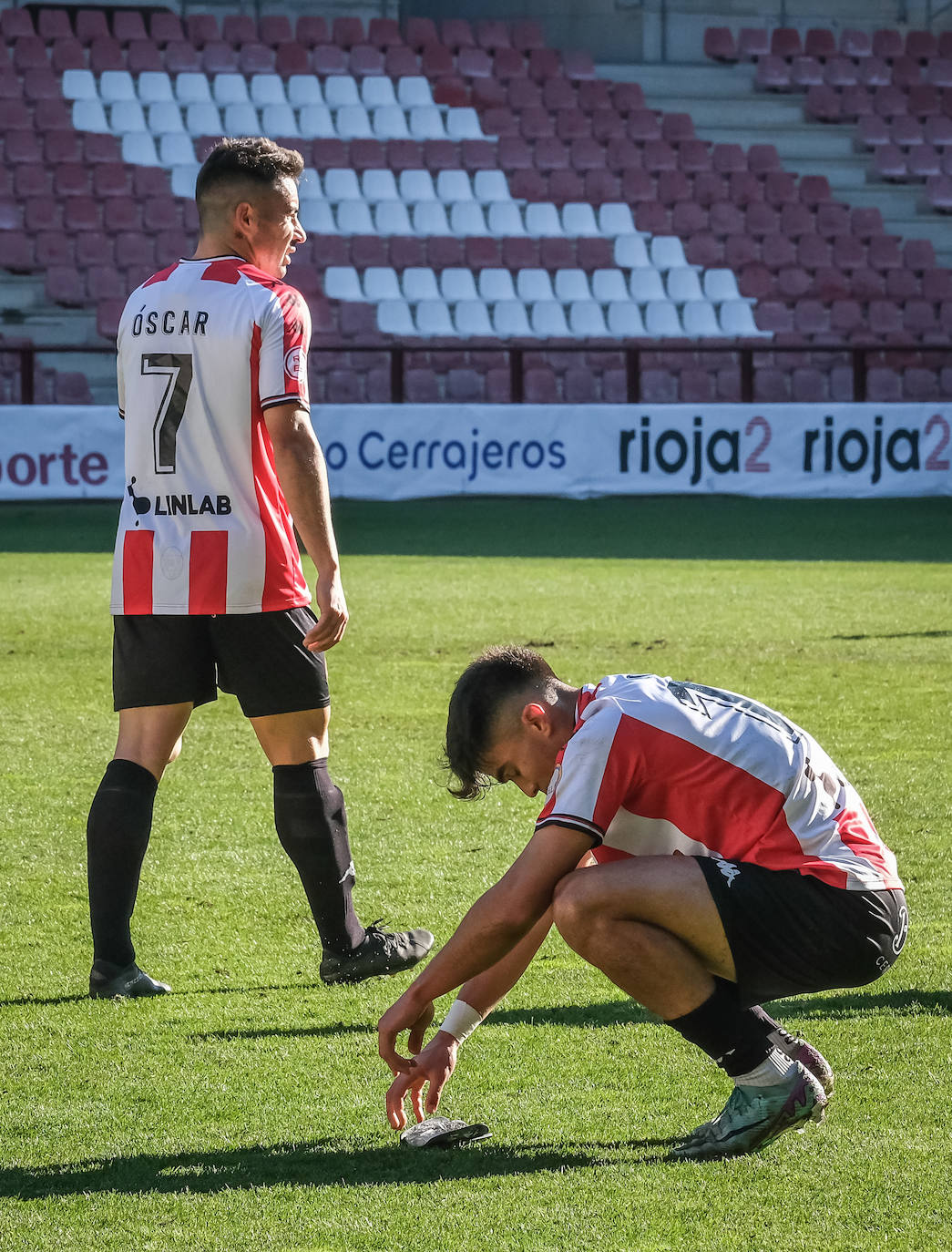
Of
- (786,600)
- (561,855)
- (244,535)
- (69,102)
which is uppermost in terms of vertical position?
(69,102)

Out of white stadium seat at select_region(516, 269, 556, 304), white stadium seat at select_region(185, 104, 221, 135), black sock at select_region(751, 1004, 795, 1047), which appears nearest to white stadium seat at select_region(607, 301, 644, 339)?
white stadium seat at select_region(516, 269, 556, 304)

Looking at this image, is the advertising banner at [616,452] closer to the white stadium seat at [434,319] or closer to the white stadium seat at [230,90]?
the white stadium seat at [434,319]

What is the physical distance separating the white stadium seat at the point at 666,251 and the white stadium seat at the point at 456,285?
2.44 meters

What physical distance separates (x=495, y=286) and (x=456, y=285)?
1.55 feet

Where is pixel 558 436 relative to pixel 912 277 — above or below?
below

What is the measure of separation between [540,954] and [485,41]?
21.4 meters

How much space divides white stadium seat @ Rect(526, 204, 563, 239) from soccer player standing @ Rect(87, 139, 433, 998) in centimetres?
1811

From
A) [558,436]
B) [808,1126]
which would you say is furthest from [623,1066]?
[558,436]

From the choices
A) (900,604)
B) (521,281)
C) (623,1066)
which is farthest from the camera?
(521,281)

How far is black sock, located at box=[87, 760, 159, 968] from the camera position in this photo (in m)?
3.71

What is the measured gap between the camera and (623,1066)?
331cm

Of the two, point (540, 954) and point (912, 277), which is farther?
point (912, 277)

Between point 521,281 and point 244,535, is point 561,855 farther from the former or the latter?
point 521,281

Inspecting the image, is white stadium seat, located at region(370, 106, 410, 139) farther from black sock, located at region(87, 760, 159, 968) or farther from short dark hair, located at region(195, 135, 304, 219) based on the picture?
black sock, located at region(87, 760, 159, 968)
